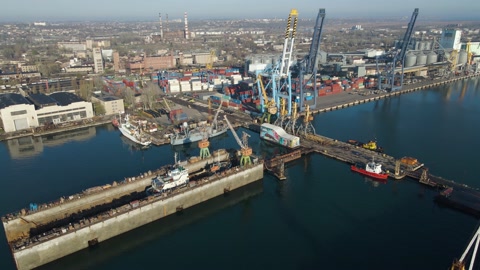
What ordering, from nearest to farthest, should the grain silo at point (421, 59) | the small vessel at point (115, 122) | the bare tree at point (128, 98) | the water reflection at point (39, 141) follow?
1. the water reflection at point (39, 141)
2. the small vessel at point (115, 122)
3. the bare tree at point (128, 98)
4. the grain silo at point (421, 59)

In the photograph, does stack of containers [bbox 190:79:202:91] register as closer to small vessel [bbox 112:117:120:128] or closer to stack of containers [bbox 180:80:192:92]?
stack of containers [bbox 180:80:192:92]

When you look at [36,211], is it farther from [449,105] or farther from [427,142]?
[449,105]

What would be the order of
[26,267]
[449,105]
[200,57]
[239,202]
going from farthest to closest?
[200,57] < [449,105] < [239,202] < [26,267]

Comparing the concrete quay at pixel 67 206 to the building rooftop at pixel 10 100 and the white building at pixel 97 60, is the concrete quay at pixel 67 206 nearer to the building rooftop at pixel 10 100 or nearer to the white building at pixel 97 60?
the building rooftop at pixel 10 100

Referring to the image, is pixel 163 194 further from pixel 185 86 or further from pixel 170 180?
pixel 185 86

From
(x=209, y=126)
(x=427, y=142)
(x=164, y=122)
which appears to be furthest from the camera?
(x=164, y=122)

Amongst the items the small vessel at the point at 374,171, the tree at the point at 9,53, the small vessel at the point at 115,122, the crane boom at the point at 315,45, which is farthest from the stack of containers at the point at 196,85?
the tree at the point at 9,53

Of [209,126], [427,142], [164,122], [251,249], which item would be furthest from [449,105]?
[251,249]
